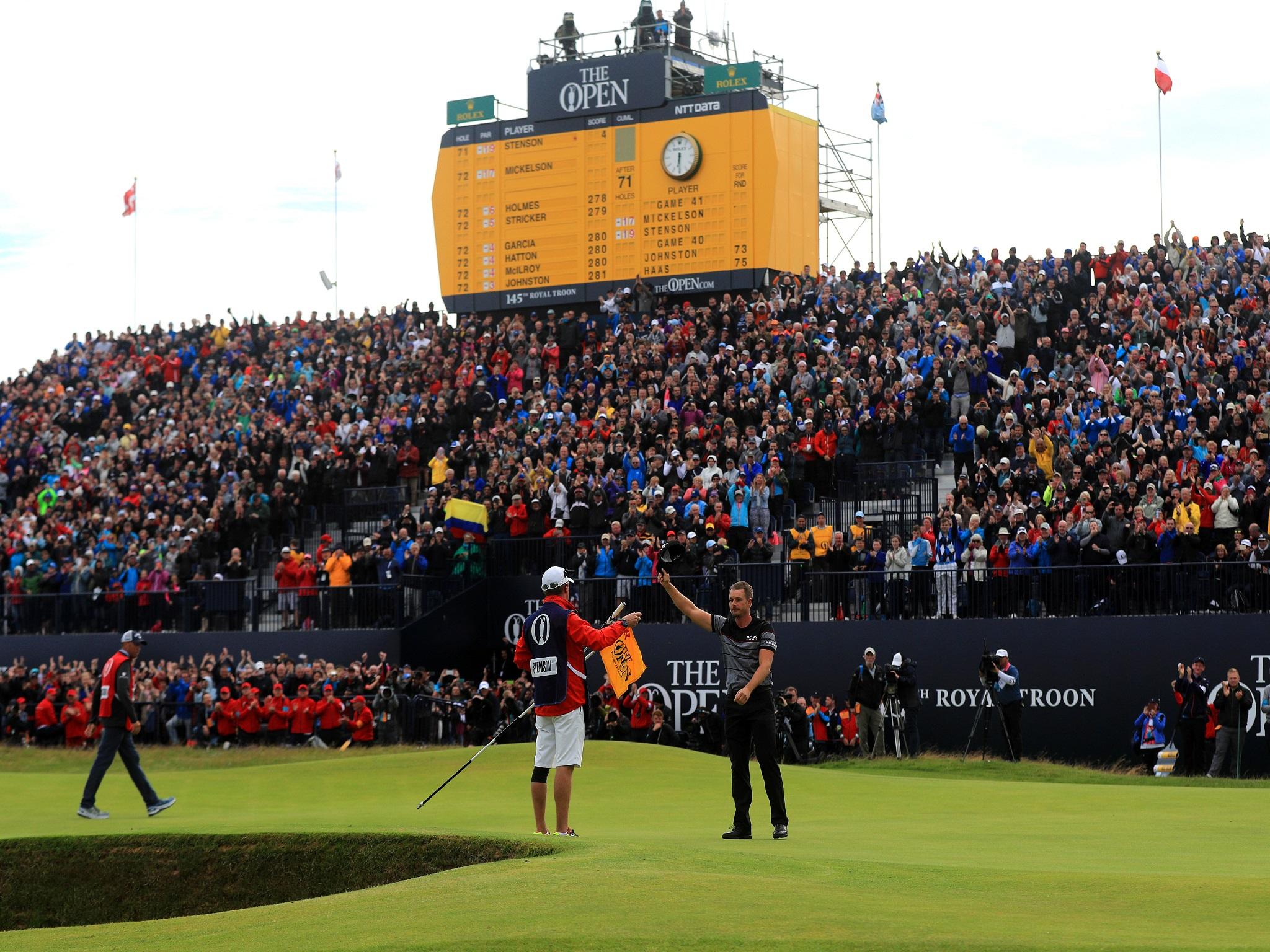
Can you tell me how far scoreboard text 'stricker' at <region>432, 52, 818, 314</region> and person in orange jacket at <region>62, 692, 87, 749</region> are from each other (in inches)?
575

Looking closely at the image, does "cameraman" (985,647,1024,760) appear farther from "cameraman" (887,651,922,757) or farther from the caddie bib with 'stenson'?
the caddie bib with 'stenson'

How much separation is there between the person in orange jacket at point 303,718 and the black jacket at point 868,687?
29.9 ft

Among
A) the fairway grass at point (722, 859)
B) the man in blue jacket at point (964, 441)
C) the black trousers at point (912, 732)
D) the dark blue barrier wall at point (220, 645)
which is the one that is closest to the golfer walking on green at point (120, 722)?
the fairway grass at point (722, 859)

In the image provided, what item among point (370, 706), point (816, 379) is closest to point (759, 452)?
point (816, 379)

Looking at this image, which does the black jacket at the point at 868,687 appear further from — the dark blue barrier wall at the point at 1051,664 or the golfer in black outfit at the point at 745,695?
the golfer in black outfit at the point at 745,695

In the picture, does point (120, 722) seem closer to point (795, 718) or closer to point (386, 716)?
point (386, 716)

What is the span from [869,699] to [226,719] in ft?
36.3

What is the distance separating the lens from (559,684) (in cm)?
1316

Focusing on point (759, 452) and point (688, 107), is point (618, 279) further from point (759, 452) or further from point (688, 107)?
point (759, 452)

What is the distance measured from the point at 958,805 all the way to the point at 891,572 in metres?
9.52

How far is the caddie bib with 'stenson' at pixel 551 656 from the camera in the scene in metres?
13.2

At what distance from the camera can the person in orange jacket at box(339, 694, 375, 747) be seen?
28062mm

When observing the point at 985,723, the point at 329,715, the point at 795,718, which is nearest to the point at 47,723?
the point at 329,715

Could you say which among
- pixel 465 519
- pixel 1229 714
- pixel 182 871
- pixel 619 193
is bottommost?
pixel 1229 714
